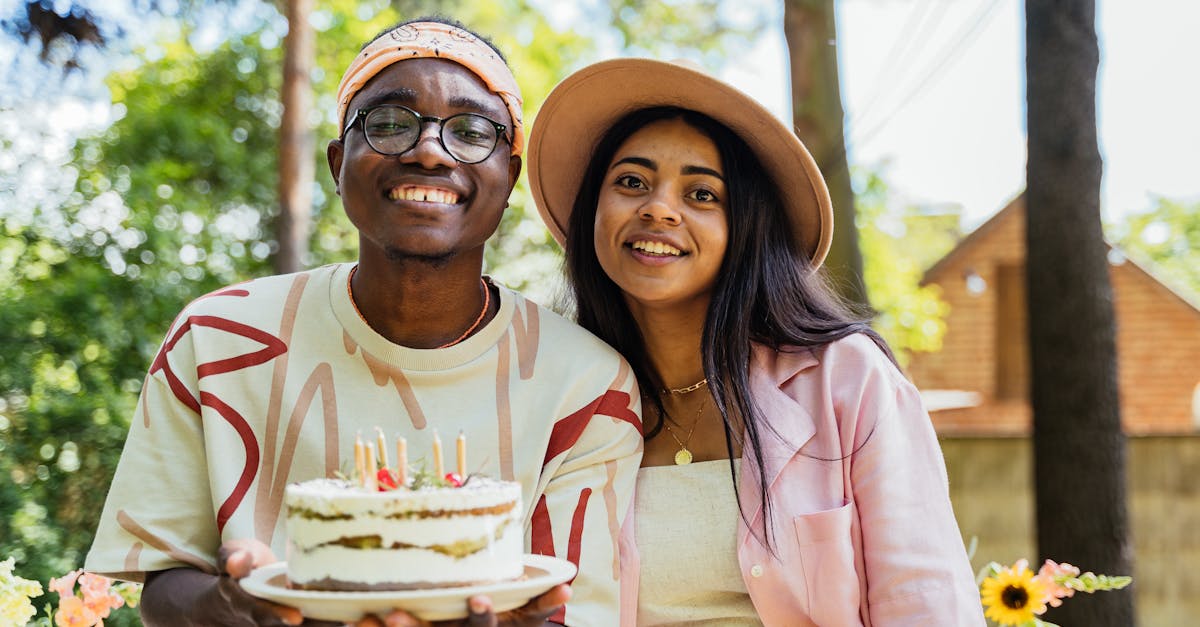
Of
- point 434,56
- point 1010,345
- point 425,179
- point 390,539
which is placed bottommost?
point 390,539

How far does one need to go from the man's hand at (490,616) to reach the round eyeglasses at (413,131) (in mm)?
A: 1095

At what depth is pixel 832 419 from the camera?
10.0 ft

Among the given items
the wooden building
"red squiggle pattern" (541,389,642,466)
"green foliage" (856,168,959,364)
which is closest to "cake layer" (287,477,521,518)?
"red squiggle pattern" (541,389,642,466)

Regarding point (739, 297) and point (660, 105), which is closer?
point (739, 297)

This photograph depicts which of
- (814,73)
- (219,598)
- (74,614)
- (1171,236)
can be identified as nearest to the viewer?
(219,598)

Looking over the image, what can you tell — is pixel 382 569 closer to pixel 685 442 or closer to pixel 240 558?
pixel 240 558

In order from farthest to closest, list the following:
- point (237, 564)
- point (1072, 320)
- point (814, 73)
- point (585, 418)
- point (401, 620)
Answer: point (814, 73) → point (1072, 320) → point (585, 418) → point (237, 564) → point (401, 620)

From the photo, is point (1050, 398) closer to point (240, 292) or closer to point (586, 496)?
point (586, 496)

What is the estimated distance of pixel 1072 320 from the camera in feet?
18.6

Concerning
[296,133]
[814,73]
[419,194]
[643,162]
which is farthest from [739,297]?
[296,133]

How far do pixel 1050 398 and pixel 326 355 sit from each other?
407cm

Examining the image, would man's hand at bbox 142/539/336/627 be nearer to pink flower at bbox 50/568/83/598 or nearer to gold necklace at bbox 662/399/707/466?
pink flower at bbox 50/568/83/598

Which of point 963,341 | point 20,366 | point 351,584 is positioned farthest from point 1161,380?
point 351,584

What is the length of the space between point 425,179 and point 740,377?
3.44 feet
